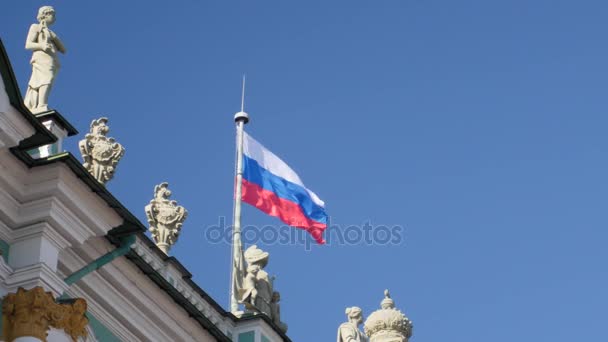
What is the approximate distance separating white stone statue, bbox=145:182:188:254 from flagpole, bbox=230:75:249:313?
5.46 feet

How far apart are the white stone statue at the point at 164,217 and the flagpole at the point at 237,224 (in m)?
1.66

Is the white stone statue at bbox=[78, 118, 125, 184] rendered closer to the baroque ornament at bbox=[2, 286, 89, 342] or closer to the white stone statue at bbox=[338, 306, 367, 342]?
the baroque ornament at bbox=[2, 286, 89, 342]

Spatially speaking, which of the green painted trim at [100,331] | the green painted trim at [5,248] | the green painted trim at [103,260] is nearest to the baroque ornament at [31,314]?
the green painted trim at [5,248]

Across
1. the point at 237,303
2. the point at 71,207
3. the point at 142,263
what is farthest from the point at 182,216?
the point at 71,207

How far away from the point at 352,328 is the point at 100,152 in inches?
272

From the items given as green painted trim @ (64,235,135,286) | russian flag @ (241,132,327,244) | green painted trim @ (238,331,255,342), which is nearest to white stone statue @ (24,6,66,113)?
green painted trim @ (64,235,135,286)

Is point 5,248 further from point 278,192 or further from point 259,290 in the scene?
point 278,192

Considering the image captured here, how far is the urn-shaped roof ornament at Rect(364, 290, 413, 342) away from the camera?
1141 inches

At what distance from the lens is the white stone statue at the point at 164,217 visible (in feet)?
87.5

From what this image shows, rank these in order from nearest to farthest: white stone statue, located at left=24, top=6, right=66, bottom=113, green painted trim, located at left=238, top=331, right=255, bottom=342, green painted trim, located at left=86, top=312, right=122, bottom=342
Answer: green painted trim, located at left=86, top=312, right=122, bottom=342 < white stone statue, located at left=24, top=6, right=66, bottom=113 < green painted trim, located at left=238, top=331, right=255, bottom=342

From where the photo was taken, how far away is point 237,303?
90.8 ft

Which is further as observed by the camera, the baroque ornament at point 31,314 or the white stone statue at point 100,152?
the white stone statue at point 100,152

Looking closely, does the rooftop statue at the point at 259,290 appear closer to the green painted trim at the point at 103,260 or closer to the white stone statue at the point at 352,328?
the white stone statue at the point at 352,328

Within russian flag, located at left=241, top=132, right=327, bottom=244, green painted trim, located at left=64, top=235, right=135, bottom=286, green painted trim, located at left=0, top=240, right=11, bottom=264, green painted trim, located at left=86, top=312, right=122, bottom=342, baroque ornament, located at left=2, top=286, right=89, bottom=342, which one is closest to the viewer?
baroque ornament, located at left=2, top=286, right=89, bottom=342
